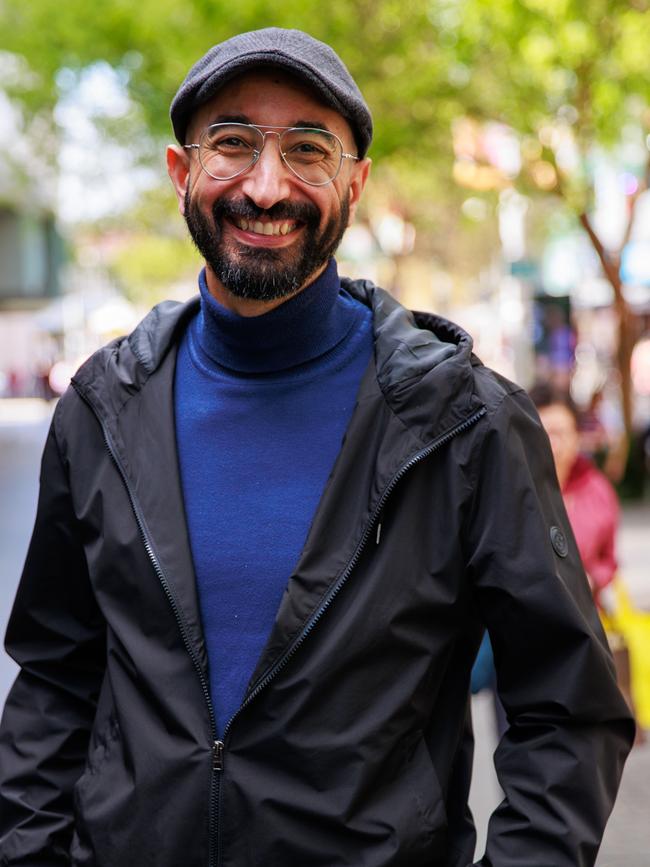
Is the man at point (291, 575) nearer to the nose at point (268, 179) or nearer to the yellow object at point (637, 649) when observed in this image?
the nose at point (268, 179)

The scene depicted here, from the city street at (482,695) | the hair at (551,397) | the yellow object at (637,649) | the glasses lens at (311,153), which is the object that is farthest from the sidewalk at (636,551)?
the glasses lens at (311,153)

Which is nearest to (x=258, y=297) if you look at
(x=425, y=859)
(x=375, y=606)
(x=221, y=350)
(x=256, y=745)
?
(x=221, y=350)

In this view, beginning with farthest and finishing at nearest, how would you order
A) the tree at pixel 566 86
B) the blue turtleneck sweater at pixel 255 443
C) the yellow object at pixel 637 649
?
the tree at pixel 566 86, the yellow object at pixel 637 649, the blue turtleneck sweater at pixel 255 443

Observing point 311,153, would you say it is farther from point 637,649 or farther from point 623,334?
point 623,334

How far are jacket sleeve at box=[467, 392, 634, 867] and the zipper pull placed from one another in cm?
38

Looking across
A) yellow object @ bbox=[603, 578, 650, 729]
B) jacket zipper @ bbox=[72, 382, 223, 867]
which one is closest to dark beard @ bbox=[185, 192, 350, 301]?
jacket zipper @ bbox=[72, 382, 223, 867]

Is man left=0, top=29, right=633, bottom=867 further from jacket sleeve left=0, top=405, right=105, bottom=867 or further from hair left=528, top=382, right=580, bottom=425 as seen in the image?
hair left=528, top=382, right=580, bottom=425

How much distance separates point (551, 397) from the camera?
19.4ft

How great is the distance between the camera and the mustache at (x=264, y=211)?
219cm

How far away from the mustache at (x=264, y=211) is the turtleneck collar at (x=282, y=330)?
115 mm

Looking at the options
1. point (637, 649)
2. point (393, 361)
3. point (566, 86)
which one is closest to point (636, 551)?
point (566, 86)

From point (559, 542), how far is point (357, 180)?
667 millimetres

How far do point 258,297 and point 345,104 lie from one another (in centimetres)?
32

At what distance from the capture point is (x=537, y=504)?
2.08 meters
